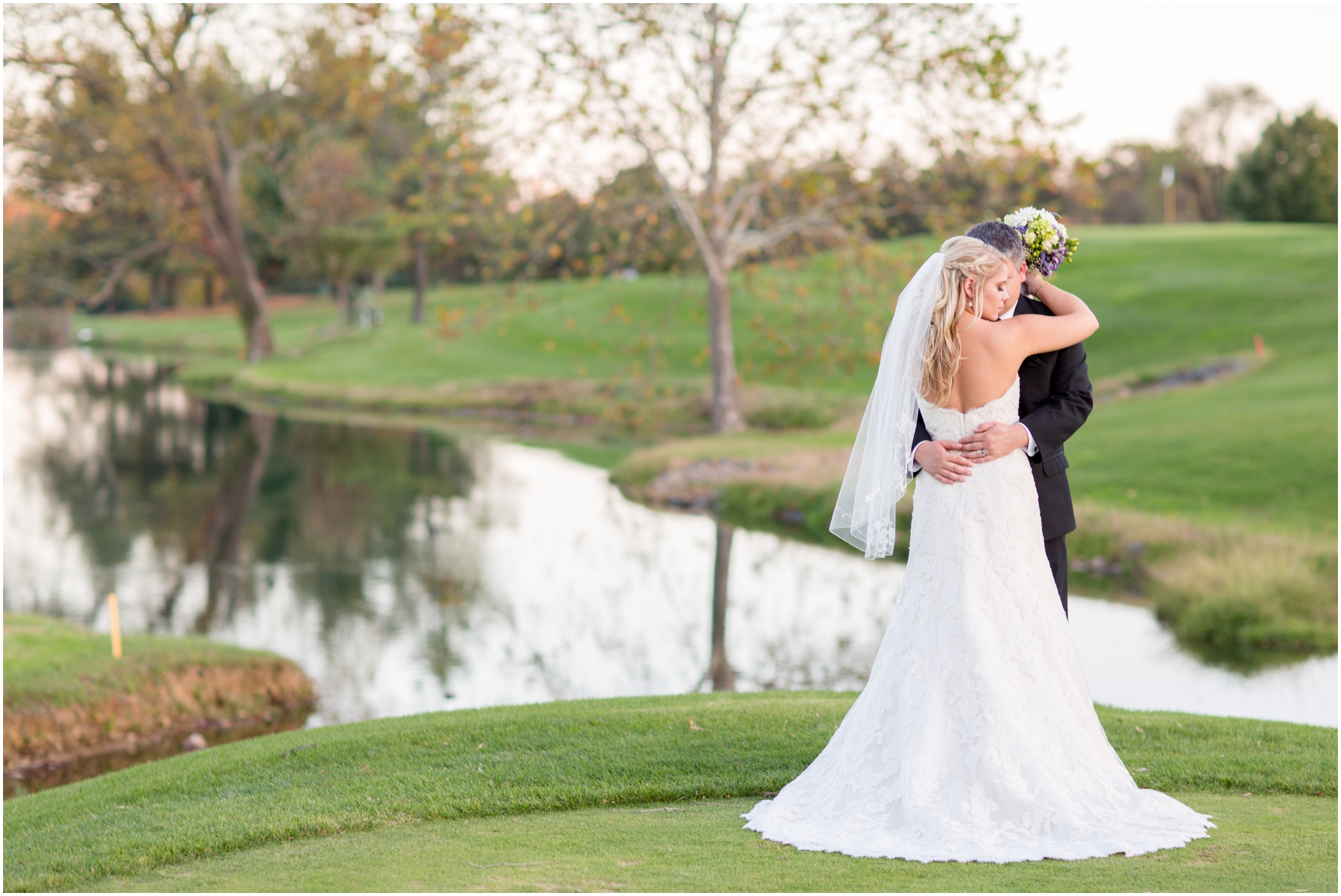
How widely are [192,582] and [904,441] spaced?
1388 cm

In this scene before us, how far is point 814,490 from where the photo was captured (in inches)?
830

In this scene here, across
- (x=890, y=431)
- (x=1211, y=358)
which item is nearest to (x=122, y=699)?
(x=890, y=431)

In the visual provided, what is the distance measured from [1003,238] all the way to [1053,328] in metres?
0.47

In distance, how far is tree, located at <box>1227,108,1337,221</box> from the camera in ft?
176

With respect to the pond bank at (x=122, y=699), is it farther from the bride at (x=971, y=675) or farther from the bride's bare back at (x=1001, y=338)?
the bride's bare back at (x=1001, y=338)

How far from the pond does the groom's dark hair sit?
685cm

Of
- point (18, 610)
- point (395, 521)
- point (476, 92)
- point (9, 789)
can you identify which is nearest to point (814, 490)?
point (395, 521)

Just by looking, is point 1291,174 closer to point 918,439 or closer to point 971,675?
point 918,439

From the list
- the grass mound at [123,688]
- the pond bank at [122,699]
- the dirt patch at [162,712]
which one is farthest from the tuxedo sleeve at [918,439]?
the grass mound at [123,688]

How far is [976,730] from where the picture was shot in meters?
5.48

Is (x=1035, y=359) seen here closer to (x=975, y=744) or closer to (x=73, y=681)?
(x=975, y=744)

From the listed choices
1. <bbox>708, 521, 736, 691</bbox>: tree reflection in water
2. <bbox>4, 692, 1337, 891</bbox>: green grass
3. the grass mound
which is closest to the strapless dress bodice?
<bbox>4, 692, 1337, 891</bbox>: green grass

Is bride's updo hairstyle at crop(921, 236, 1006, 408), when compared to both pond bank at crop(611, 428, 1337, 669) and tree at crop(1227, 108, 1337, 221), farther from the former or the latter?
tree at crop(1227, 108, 1337, 221)

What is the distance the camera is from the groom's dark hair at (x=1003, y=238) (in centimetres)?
566
